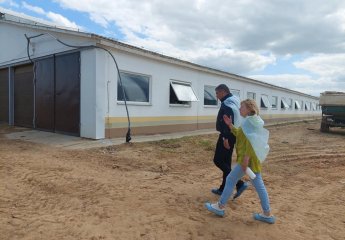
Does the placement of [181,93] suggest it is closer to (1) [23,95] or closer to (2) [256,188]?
(1) [23,95]

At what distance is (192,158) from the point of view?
9039 mm

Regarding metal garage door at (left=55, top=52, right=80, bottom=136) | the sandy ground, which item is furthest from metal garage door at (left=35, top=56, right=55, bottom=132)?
the sandy ground

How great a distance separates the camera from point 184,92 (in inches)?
598

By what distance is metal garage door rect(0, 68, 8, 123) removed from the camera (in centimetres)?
1605

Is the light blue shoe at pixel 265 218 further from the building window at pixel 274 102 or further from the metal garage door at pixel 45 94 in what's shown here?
the building window at pixel 274 102

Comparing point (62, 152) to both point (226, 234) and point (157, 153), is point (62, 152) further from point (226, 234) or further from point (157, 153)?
point (226, 234)

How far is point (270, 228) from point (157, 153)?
548 cm

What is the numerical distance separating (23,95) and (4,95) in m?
2.15

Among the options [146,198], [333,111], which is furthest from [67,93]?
[333,111]

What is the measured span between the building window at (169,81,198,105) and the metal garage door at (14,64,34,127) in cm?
585

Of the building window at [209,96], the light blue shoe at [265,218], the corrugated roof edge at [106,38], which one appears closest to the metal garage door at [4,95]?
the corrugated roof edge at [106,38]

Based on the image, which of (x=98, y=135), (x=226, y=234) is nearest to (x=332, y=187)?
(x=226, y=234)

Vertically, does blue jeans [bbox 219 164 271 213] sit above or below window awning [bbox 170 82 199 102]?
below

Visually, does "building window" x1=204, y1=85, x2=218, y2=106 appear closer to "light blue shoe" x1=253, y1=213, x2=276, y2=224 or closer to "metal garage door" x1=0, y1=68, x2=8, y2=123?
"metal garage door" x1=0, y1=68, x2=8, y2=123
